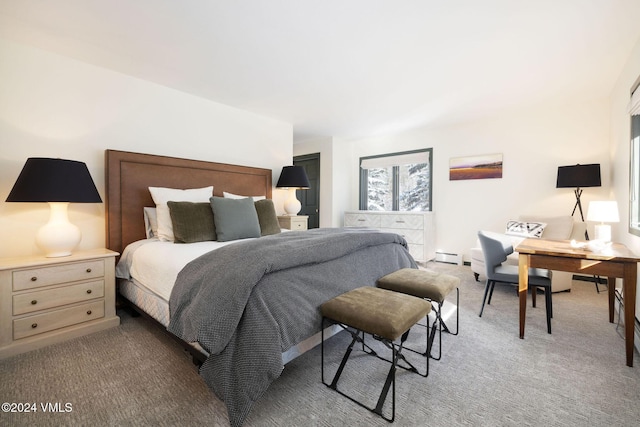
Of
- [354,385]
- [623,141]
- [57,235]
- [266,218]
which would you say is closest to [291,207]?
[266,218]

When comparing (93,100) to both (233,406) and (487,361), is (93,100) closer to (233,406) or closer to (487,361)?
(233,406)

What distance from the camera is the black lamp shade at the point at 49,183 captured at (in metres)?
2.02

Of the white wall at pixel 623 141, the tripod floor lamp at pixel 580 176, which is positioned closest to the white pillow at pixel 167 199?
the white wall at pixel 623 141

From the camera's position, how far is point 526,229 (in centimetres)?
370

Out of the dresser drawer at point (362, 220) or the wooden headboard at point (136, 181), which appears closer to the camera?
the wooden headboard at point (136, 181)

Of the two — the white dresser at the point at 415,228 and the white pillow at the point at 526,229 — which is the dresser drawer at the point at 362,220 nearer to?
the white dresser at the point at 415,228

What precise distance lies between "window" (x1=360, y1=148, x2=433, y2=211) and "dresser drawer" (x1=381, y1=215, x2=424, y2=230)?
23.4 inches

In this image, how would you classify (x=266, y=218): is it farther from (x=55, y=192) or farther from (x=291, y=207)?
(x=55, y=192)

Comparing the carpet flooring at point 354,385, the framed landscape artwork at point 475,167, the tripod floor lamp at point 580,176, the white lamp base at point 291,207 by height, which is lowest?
the carpet flooring at point 354,385

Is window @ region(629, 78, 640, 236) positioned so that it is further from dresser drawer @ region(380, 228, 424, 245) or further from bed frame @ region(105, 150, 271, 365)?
bed frame @ region(105, 150, 271, 365)

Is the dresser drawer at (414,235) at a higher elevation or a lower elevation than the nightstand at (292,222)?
lower

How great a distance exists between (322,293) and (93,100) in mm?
2924

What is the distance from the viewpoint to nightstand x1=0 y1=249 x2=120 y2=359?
6.34 feet

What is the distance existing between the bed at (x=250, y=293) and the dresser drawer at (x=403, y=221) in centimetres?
219
